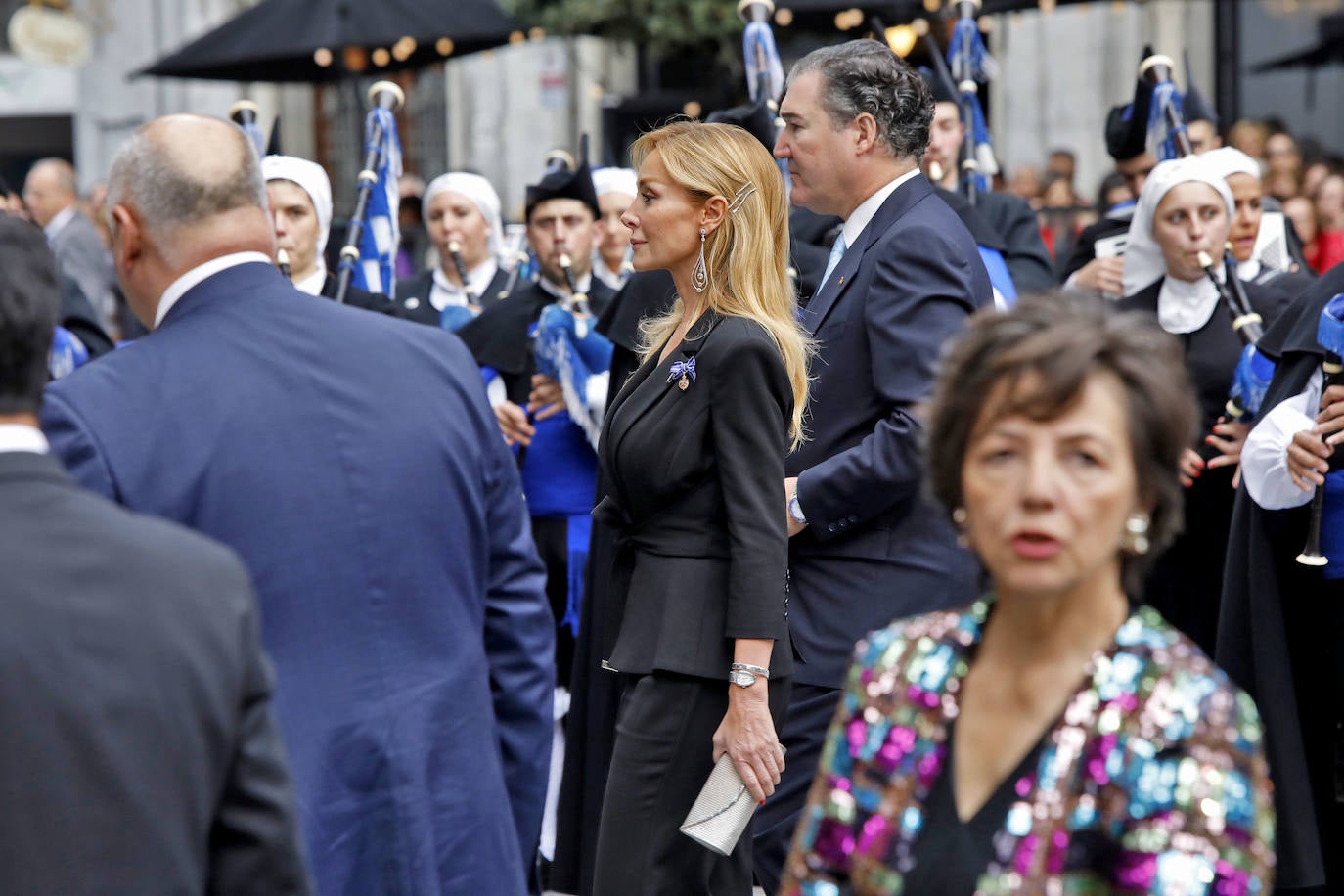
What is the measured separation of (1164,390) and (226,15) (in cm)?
1576

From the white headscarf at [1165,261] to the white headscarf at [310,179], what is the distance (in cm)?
265

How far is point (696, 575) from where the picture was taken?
3.56m

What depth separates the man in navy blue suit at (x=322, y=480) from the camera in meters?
2.61

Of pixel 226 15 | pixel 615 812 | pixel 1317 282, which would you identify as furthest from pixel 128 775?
pixel 226 15

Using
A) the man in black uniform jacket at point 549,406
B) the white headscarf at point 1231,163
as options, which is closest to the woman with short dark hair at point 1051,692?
the man in black uniform jacket at point 549,406

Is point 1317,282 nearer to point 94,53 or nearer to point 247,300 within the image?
point 247,300

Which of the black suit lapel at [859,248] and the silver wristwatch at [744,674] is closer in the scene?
the silver wristwatch at [744,674]

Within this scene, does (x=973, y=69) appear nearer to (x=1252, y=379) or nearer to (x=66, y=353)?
(x=1252, y=379)

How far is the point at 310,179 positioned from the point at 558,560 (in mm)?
1432

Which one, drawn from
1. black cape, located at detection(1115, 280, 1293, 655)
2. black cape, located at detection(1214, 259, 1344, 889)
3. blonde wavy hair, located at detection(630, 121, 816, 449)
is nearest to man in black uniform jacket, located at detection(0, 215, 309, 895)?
blonde wavy hair, located at detection(630, 121, 816, 449)

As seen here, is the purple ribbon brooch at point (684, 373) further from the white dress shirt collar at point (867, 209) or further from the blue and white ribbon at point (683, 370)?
the white dress shirt collar at point (867, 209)

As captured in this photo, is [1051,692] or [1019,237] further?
[1019,237]

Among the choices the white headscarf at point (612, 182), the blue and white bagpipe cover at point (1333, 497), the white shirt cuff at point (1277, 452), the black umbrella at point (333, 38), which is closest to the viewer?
the blue and white bagpipe cover at point (1333, 497)

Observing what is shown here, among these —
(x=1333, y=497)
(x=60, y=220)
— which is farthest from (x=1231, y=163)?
(x=60, y=220)
